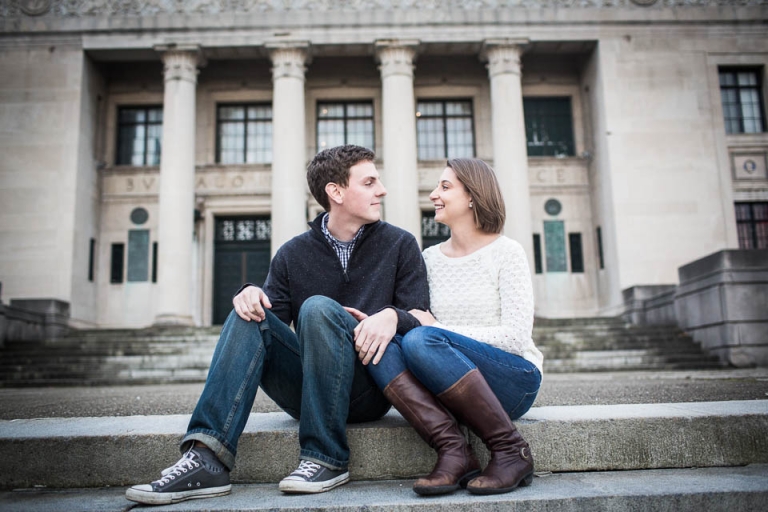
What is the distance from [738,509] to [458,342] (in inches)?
53.5

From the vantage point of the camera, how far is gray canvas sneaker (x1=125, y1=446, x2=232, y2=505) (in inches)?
104

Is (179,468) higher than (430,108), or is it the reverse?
(430,108)

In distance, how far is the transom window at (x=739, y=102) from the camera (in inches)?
852

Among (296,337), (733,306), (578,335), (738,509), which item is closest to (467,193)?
(296,337)

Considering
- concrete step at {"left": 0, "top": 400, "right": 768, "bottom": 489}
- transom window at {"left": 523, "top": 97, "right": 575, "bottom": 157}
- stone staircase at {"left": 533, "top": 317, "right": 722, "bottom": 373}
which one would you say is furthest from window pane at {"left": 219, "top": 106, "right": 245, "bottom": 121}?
concrete step at {"left": 0, "top": 400, "right": 768, "bottom": 489}

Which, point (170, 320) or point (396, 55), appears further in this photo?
point (396, 55)

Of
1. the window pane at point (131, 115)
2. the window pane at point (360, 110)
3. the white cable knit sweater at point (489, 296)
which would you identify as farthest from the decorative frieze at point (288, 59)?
the white cable knit sweater at point (489, 296)

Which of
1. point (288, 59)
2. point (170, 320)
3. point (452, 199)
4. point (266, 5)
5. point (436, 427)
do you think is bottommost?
point (436, 427)

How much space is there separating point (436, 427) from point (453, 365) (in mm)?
296

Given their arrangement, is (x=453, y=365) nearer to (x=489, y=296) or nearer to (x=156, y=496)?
(x=489, y=296)

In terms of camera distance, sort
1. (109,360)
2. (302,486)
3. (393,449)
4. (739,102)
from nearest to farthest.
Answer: (302,486)
(393,449)
(109,360)
(739,102)

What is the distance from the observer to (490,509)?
8.27 feet

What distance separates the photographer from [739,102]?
21.7 m

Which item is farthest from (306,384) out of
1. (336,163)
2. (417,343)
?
(336,163)
